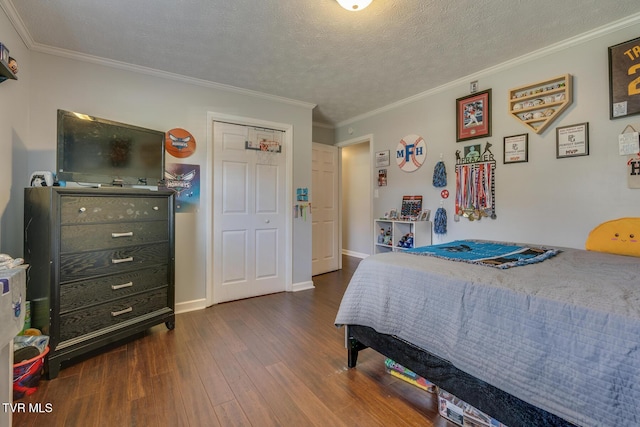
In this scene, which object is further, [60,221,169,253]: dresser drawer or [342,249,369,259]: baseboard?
[342,249,369,259]: baseboard

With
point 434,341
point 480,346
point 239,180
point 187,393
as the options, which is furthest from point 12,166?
point 480,346

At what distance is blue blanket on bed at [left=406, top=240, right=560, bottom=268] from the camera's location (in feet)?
5.15

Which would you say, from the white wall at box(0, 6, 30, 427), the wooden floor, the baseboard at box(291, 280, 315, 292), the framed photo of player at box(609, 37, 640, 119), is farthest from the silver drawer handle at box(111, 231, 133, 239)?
the framed photo of player at box(609, 37, 640, 119)

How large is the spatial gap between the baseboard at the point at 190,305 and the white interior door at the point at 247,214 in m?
0.15

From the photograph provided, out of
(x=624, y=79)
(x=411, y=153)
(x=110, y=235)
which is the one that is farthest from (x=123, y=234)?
(x=624, y=79)

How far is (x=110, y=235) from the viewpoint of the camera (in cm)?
206

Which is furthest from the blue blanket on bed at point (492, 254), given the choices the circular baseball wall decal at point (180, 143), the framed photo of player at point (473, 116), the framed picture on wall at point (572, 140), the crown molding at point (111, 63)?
the crown molding at point (111, 63)

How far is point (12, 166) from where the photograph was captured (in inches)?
81.0

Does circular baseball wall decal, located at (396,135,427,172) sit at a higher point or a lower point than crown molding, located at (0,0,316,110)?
lower

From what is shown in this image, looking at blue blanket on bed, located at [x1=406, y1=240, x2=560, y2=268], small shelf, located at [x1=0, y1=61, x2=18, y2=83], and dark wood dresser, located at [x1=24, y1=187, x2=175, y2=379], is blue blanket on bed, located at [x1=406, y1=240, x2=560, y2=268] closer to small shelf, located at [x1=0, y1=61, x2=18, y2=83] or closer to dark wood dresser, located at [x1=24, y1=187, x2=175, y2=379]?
dark wood dresser, located at [x1=24, y1=187, x2=175, y2=379]

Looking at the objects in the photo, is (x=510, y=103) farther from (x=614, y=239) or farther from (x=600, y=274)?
(x=600, y=274)

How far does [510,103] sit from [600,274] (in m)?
2.01

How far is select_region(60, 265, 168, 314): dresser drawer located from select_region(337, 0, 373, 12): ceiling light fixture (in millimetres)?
2376

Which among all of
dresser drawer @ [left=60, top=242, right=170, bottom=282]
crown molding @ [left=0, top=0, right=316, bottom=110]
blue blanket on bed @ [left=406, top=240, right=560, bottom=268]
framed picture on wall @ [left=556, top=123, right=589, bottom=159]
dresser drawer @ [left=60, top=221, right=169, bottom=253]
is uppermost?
crown molding @ [left=0, top=0, right=316, bottom=110]
